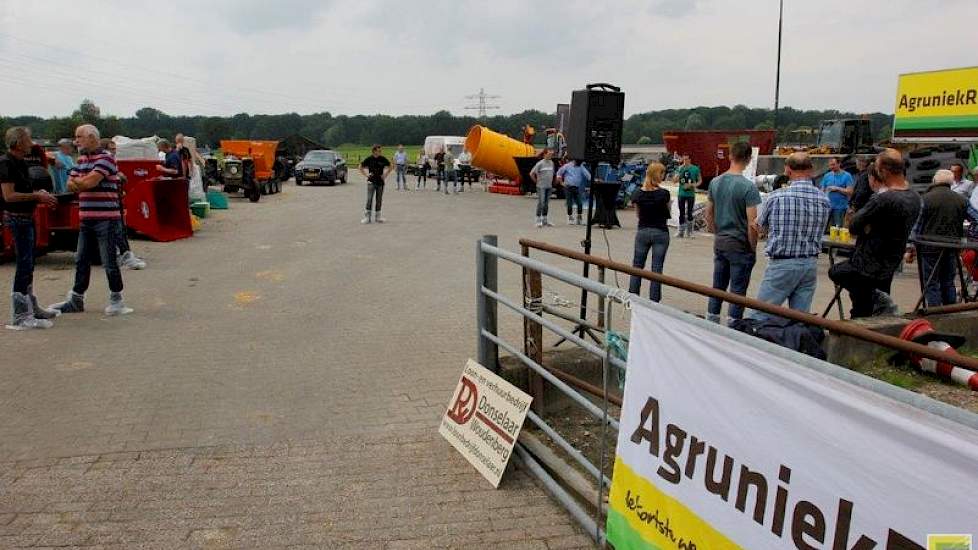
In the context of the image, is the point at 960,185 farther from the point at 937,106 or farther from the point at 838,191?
the point at 937,106

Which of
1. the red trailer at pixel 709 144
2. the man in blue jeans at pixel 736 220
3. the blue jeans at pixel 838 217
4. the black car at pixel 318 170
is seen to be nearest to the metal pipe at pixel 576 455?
the man in blue jeans at pixel 736 220

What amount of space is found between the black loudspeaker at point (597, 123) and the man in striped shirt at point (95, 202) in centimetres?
496

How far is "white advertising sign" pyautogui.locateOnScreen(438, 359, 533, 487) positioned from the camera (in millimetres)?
4316

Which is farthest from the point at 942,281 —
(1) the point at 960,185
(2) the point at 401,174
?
(2) the point at 401,174

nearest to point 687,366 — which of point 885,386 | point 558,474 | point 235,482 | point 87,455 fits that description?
point 885,386

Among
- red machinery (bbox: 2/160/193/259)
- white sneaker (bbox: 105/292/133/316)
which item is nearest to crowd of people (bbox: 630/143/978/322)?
white sneaker (bbox: 105/292/133/316)

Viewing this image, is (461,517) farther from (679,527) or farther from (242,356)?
(242,356)

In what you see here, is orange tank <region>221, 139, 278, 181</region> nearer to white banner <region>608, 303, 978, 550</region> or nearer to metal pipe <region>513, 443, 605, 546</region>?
metal pipe <region>513, 443, 605, 546</region>

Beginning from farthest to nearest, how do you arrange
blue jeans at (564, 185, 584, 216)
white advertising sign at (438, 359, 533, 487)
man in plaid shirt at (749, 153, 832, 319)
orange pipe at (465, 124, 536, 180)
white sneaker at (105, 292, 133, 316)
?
1. orange pipe at (465, 124, 536, 180)
2. blue jeans at (564, 185, 584, 216)
3. white sneaker at (105, 292, 133, 316)
4. man in plaid shirt at (749, 153, 832, 319)
5. white advertising sign at (438, 359, 533, 487)

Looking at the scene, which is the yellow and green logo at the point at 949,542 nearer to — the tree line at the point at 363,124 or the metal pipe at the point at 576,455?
the metal pipe at the point at 576,455

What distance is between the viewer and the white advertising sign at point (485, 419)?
14.2ft

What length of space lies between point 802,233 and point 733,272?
104 cm

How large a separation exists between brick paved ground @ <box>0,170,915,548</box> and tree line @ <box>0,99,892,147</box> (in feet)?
156

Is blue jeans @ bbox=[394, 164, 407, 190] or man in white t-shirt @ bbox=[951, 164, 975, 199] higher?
man in white t-shirt @ bbox=[951, 164, 975, 199]
